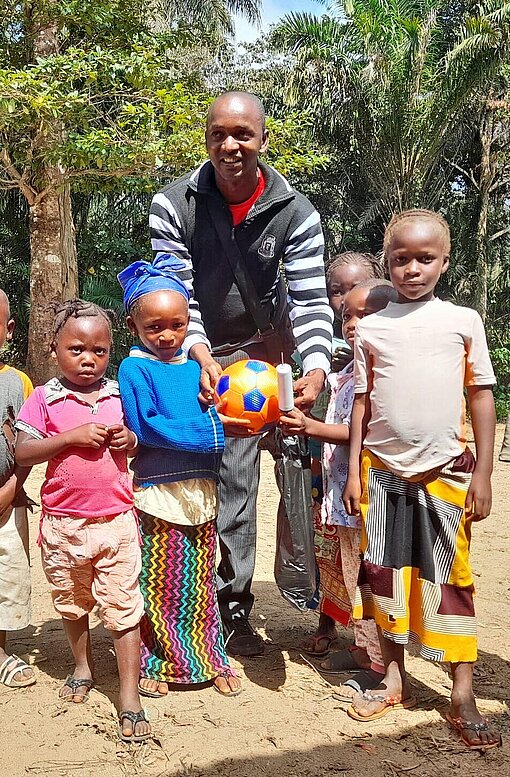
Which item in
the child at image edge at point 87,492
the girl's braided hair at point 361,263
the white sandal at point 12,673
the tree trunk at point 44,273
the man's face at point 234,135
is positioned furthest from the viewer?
the tree trunk at point 44,273

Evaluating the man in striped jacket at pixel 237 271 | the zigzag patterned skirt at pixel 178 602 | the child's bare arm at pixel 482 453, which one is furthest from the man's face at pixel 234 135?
the zigzag patterned skirt at pixel 178 602

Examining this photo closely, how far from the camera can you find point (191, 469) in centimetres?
308

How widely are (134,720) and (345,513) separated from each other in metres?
1.17

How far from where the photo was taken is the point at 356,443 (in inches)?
118

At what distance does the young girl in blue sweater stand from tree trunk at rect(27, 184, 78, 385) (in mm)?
7998

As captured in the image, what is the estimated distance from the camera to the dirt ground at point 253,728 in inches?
105

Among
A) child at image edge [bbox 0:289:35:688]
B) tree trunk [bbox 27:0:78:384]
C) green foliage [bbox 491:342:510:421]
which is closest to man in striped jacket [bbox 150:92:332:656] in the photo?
child at image edge [bbox 0:289:35:688]

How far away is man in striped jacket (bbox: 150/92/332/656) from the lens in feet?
10.7

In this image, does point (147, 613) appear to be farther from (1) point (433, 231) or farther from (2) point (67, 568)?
(1) point (433, 231)

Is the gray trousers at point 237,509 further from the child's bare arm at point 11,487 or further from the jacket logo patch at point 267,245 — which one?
the child's bare arm at point 11,487

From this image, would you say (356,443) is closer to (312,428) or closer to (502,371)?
(312,428)

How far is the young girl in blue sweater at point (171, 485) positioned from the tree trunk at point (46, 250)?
7617 millimetres

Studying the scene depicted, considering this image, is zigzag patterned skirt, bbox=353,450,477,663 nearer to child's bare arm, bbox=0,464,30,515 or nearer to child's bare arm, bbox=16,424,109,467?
child's bare arm, bbox=16,424,109,467

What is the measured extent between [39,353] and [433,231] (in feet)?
29.7
